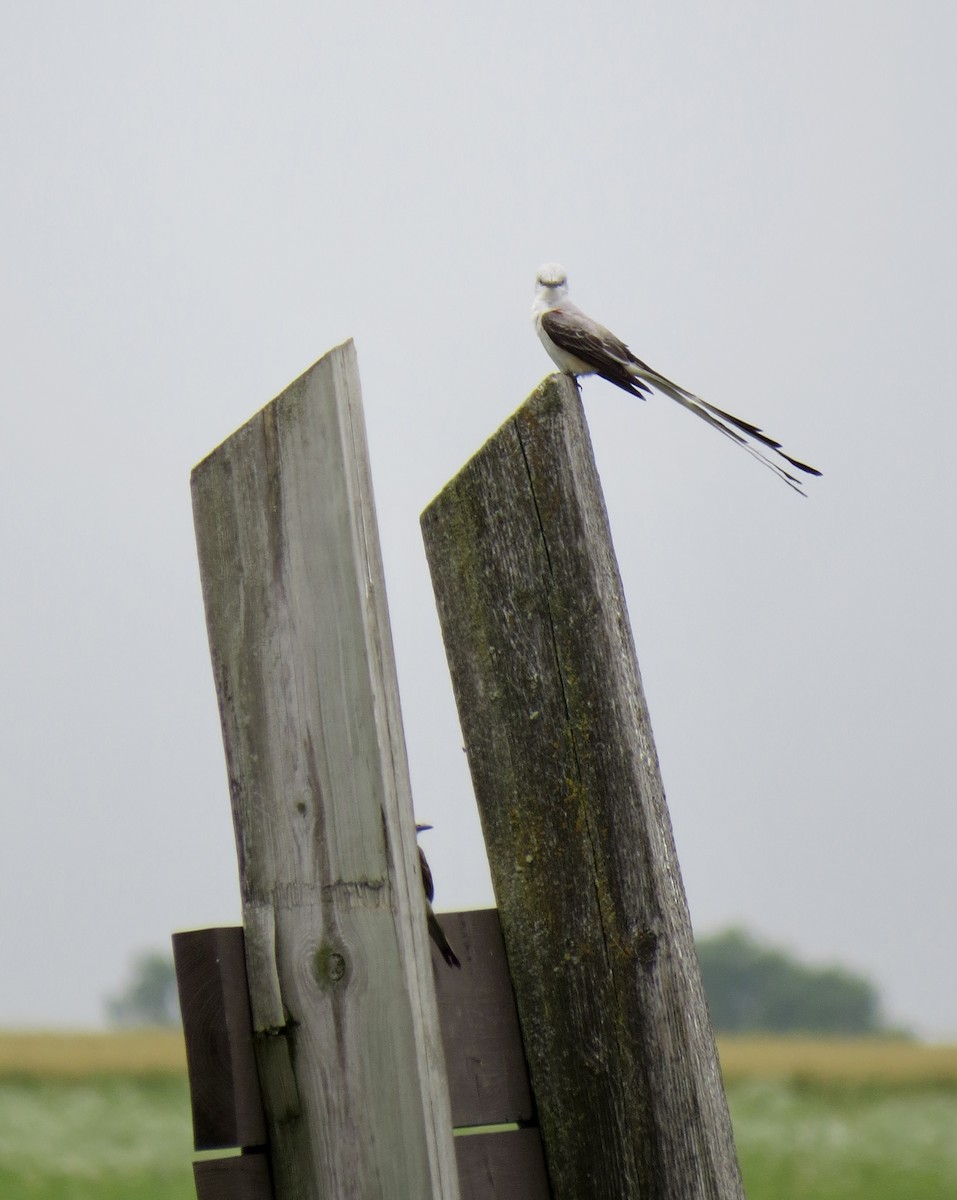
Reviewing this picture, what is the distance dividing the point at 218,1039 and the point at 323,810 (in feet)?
0.81

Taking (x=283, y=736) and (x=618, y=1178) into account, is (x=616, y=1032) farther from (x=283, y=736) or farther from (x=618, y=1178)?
(x=283, y=736)

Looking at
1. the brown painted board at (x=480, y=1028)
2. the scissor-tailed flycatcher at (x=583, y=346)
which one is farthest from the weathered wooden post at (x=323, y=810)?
the scissor-tailed flycatcher at (x=583, y=346)

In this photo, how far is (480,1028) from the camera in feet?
4.00

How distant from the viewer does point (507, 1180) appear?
1.19 m

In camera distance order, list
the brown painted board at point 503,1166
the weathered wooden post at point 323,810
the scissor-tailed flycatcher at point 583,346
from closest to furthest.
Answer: the weathered wooden post at point 323,810
the brown painted board at point 503,1166
the scissor-tailed flycatcher at point 583,346

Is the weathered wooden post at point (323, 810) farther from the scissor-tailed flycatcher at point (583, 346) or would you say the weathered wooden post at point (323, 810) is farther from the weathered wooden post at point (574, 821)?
the scissor-tailed flycatcher at point (583, 346)

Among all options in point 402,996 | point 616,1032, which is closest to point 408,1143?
point 402,996

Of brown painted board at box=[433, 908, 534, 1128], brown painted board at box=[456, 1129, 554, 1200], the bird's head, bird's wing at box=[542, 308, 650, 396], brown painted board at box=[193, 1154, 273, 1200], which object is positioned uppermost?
the bird's head

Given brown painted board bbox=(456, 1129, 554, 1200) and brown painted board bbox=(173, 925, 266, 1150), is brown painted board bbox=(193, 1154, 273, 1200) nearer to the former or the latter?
brown painted board bbox=(173, 925, 266, 1150)

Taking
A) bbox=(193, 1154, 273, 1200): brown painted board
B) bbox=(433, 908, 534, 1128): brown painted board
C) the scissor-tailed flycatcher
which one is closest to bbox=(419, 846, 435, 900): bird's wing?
bbox=(433, 908, 534, 1128): brown painted board

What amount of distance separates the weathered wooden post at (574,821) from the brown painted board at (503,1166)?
22mm

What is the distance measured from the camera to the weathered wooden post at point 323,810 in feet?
3.48

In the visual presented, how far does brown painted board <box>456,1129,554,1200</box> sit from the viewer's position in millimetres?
1178

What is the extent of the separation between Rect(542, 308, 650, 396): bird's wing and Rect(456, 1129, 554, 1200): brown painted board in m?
2.32
